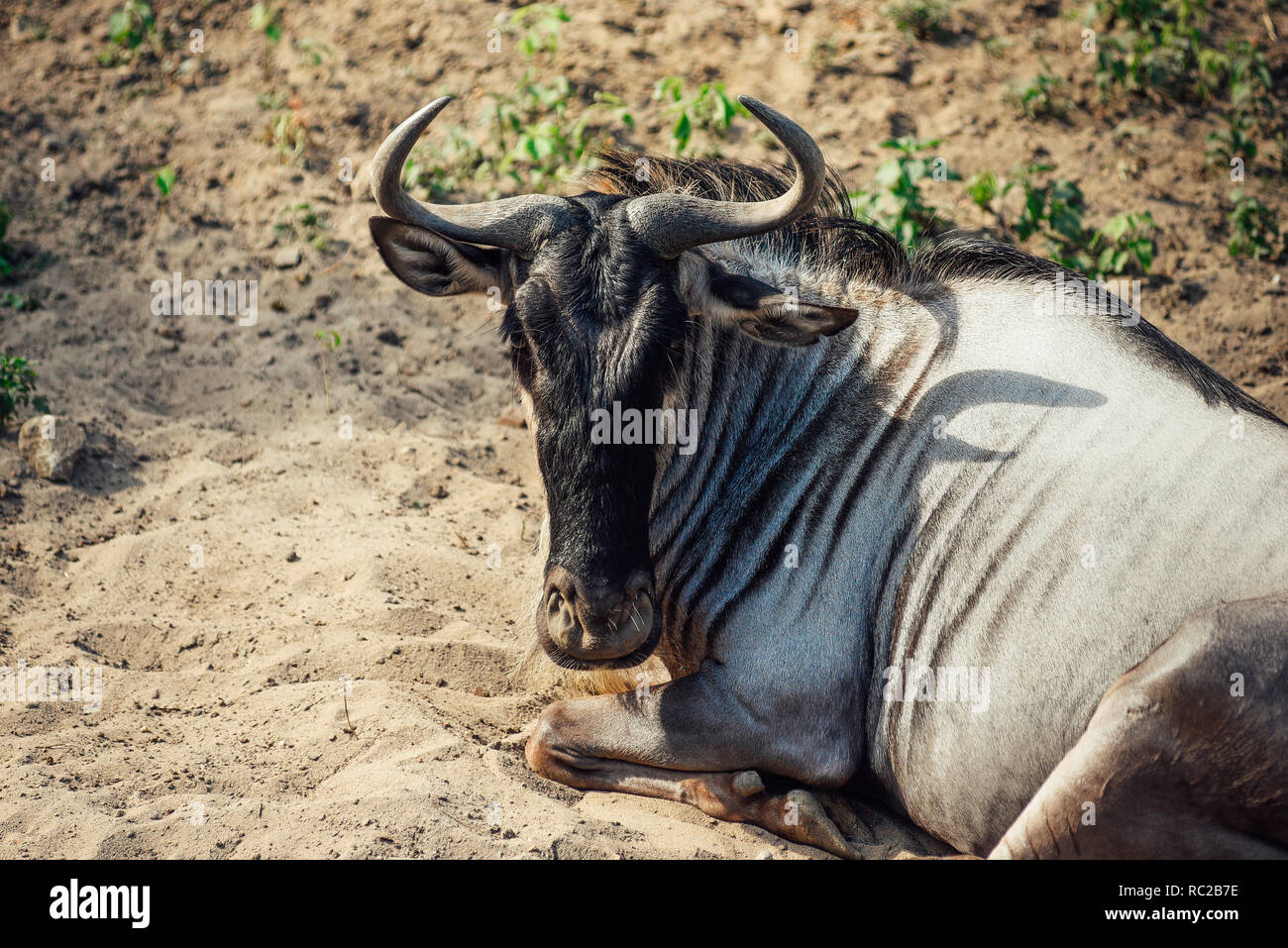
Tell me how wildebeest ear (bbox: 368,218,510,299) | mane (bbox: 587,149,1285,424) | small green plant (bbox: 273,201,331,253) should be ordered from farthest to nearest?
small green plant (bbox: 273,201,331,253) → mane (bbox: 587,149,1285,424) → wildebeest ear (bbox: 368,218,510,299)

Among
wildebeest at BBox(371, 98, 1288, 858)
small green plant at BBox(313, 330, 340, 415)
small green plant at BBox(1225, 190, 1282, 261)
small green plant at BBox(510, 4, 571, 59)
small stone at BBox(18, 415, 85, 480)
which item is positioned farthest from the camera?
small green plant at BBox(510, 4, 571, 59)

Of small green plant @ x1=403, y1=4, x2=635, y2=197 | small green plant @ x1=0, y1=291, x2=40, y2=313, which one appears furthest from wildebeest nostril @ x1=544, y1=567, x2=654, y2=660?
small green plant @ x1=0, y1=291, x2=40, y2=313

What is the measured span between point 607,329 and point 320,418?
3.37 m

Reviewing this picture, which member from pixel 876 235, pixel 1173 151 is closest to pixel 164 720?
pixel 876 235

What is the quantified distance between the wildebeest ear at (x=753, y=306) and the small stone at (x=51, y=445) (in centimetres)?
366

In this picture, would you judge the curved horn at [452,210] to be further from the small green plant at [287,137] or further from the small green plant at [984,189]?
the small green plant at [287,137]

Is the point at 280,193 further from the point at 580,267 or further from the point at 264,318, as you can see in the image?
the point at 580,267

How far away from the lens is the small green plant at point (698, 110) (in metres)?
8.02

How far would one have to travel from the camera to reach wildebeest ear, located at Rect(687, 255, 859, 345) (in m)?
4.48

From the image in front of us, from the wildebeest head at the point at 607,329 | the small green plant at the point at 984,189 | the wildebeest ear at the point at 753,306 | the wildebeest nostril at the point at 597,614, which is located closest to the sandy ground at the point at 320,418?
the small green plant at the point at 984,189

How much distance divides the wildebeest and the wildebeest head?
0.04 feet

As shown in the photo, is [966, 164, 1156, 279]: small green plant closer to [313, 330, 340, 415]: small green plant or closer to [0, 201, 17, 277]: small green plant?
[313, 330, 340, 415]: small green plant

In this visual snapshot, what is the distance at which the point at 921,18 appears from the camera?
369 inches

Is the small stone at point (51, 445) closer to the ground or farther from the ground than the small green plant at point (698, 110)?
closer to the ground
